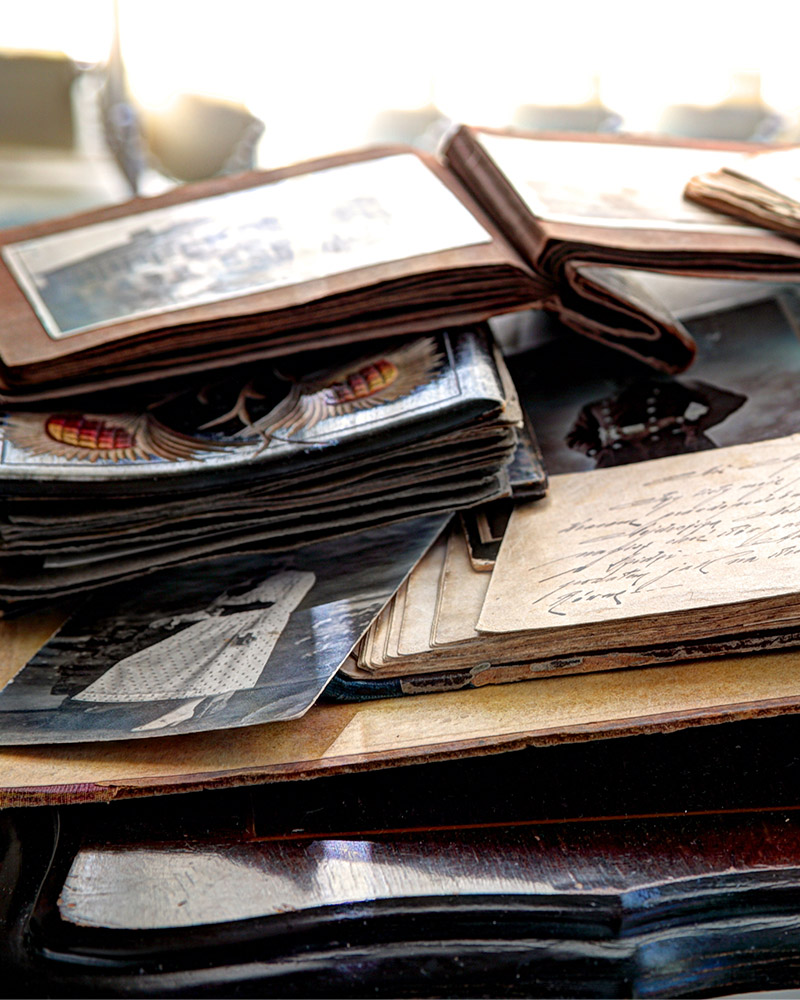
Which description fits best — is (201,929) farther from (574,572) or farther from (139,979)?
(574,572)

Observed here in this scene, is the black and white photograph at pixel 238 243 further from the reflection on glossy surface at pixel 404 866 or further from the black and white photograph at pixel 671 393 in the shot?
the reflection on glossy surface at pixel 404 866

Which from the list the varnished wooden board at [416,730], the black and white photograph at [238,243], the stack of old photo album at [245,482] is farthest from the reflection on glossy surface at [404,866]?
the black and white photograph at [238,243]

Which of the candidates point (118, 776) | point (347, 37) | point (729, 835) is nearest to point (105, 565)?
point (118, 776)

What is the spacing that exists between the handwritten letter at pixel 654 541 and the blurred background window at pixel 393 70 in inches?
60.2

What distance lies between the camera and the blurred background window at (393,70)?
6.70 feet

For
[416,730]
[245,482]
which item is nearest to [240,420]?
[245,482]

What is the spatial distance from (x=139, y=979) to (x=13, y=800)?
0.44 ft

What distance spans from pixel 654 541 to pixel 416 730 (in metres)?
0.21

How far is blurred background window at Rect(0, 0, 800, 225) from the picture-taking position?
204 cm

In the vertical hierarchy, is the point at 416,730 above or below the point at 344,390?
below

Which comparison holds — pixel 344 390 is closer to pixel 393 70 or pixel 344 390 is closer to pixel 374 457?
pixel 374 457

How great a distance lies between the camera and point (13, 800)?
578 millimetres

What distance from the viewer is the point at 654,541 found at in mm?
671

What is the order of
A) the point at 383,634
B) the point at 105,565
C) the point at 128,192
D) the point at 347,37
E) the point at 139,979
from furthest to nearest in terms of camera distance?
the point at 347,37 < the point at 128,192 < the point at 105,565 < the point at 383,634 < the point at 139,979
